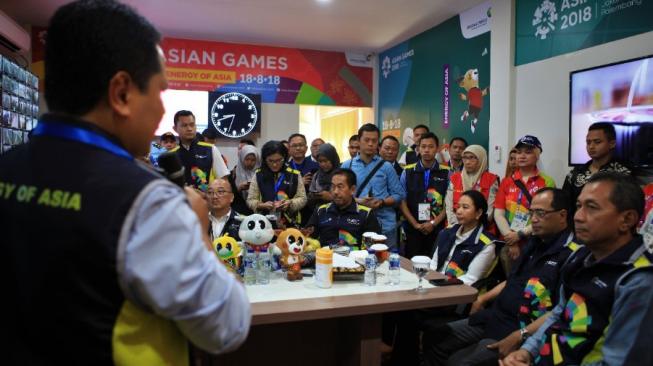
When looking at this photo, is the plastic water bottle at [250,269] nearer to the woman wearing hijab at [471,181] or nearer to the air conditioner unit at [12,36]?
the woman wearing hijab at [471,181]

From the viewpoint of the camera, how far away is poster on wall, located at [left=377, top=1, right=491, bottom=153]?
5148 mm

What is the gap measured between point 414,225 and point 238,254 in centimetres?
232

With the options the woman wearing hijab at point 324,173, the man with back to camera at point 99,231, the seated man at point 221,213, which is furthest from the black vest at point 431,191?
the man with back to camera at point 99,231

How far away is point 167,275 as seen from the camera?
639 mm

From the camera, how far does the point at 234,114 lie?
6.89 meters

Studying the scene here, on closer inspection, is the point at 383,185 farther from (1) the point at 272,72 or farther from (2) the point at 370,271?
(1) the point at 272,72

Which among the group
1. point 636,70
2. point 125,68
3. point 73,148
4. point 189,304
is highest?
point 636,70

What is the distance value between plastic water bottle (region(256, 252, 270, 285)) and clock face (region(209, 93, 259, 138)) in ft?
16.3

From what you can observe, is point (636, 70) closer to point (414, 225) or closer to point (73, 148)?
point (414, 225)

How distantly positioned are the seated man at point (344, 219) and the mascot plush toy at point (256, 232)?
82 cm

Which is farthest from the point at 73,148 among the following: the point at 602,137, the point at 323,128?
the point at 323,128

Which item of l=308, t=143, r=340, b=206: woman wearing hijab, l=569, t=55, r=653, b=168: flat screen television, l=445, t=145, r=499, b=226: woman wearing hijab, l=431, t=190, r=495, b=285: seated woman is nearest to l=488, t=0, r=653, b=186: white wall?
l=569, t=55, r=653, b=168: flat screen television

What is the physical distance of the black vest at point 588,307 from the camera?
1540 millimetres

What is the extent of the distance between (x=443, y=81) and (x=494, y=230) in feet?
8.42
